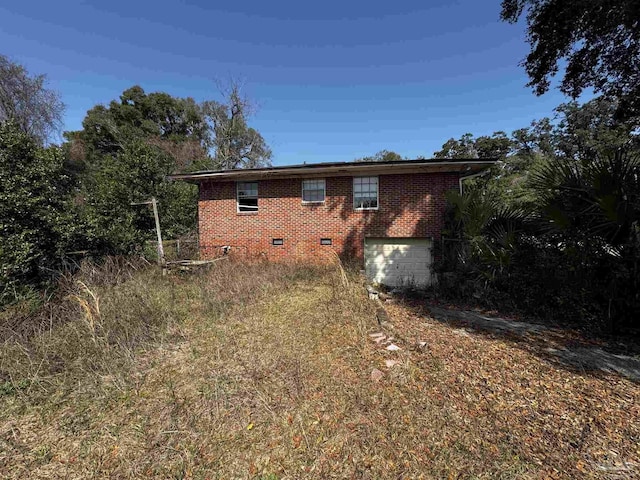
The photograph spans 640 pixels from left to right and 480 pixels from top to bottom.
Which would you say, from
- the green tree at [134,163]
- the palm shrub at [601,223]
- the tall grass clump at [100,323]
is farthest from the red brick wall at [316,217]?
the palm shrub at [601,223]

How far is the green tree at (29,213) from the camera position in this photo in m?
6.39

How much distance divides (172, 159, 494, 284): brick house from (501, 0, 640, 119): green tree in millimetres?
4140

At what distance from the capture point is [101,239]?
353 inches

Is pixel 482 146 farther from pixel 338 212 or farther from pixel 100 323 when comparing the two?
pixel 100 323

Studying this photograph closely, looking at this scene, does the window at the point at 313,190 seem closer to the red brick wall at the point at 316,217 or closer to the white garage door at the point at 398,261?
the red brick wall at the point at 316,217

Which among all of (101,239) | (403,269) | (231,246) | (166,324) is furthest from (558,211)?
(101,239)

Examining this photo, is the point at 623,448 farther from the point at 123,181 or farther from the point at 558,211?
the point at 123,181

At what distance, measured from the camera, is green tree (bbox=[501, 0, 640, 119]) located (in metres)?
7.36

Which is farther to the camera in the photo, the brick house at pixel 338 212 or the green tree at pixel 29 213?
the brick house at pixel 338 212

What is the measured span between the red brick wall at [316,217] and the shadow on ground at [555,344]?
13.9 ft

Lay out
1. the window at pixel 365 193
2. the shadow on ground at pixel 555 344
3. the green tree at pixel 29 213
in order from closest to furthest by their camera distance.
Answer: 1. the shadow on ground at pixel 555 344
2. the green tree at pixel 29 213
3. the window at pixel 365 193

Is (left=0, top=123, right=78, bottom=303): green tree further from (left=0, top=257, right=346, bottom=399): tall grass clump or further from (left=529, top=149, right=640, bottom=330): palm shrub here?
(left=529, top=149, right=640, bottom=330): palm shrub

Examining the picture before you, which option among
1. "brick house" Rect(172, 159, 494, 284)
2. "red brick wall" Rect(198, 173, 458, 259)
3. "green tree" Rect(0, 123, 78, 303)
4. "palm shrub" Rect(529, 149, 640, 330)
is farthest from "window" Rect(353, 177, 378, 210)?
"green tree" Rect(0, 123, 78, 303)

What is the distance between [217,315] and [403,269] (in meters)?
7.19
